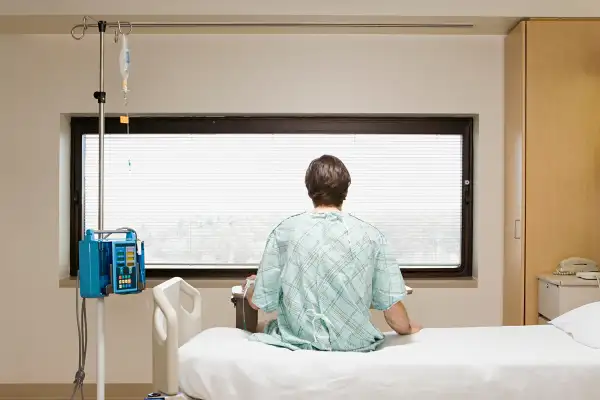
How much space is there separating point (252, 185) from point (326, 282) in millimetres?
1913

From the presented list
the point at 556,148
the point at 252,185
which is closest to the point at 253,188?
the point at 252,185

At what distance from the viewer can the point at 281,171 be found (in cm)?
416

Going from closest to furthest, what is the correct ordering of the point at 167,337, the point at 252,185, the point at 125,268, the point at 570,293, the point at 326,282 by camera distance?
1. the point at 167,337
2. the point at 326,282
3. the point at 125,268
4. the point at 570,293
5. the point at 252,185

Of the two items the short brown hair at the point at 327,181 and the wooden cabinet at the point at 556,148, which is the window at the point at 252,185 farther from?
the short brown hair at the point at 327,181

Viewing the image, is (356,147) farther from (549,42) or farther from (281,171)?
(549,42)

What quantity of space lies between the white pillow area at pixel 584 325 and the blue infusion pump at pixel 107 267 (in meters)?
1.79

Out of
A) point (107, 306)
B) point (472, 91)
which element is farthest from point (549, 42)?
point (107, 306)

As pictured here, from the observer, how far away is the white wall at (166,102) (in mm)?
Answer: 3916

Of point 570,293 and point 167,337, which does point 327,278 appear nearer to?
point 167,337

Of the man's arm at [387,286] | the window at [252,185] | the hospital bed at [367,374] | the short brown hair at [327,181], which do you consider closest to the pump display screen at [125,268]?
the hospital bed at [367,374]

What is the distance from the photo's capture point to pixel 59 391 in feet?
13.0

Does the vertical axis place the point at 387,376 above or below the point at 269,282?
below

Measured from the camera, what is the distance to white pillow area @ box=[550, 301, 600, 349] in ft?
7.75

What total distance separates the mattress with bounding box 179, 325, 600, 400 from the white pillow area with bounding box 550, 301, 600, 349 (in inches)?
5.8
